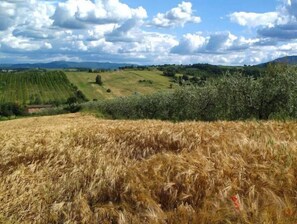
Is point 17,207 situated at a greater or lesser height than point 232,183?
lesser

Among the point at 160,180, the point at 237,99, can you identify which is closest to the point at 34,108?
the point at 237,99

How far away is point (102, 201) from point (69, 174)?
1.61 metres

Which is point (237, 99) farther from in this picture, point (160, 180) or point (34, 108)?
point (34, 108)

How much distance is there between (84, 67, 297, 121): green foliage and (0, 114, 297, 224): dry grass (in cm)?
2129

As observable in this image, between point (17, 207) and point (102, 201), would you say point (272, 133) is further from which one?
point (17, 207)

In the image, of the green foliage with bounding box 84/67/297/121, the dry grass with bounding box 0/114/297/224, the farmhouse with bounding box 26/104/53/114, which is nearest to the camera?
the dry grass with bounding box 0/114/297/224

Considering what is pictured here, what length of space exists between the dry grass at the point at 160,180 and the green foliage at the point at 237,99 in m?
21.3

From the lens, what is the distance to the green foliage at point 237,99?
44.9 m

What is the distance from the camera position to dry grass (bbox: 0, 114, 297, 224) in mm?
5469

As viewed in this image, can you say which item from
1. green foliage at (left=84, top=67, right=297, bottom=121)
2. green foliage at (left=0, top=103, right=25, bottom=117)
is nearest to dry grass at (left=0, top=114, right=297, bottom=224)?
green foliage at (left=84, top=67, right=297, bottom=121)

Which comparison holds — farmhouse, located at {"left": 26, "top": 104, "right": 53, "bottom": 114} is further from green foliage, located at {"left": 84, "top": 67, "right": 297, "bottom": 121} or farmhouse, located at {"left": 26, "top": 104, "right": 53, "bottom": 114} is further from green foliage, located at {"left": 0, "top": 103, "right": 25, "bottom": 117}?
green foliage, located at {"left": 84, "top": 67, "right": 297, "bottom": 121}

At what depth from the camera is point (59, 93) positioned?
191 meters

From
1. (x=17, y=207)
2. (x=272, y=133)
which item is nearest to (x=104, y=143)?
(x=17, y=207)

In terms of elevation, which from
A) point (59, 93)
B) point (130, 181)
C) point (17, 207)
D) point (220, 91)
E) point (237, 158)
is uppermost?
point (237, 158)
